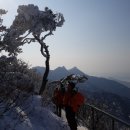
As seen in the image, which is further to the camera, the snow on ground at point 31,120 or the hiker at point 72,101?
the hiker at point 72,101

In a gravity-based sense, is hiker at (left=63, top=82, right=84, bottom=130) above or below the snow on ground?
above

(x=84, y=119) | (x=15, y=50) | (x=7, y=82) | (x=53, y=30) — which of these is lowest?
(x=84, y=119)

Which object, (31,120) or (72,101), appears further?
(31,120)

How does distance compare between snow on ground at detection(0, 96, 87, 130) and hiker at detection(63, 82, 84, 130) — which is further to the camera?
hiker at detection(63, 82, 84, 130)

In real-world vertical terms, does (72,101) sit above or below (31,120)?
above

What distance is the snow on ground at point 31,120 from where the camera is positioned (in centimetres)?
1148

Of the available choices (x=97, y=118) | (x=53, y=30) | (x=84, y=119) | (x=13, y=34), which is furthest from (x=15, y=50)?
(x=53, y=30)

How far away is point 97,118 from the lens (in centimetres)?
1457

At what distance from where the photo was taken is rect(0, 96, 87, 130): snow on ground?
11.5 meters

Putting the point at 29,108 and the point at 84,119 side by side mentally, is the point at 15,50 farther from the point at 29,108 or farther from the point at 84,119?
the point at 84,119

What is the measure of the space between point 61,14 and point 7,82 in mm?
21271

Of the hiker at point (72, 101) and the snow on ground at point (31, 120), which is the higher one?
the hiker at point (72, 101)

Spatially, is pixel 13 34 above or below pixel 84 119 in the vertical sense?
above

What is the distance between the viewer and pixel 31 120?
13.3 metres
